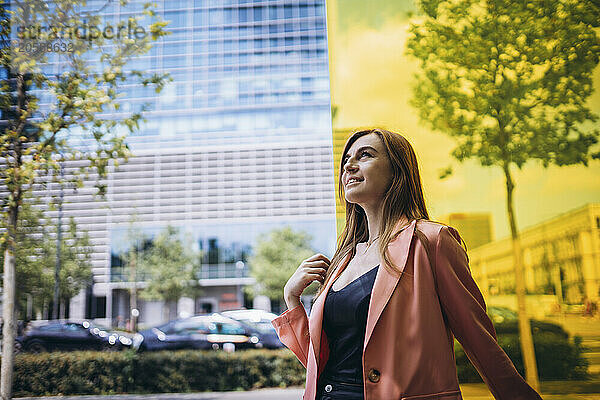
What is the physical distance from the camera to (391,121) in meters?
2.15

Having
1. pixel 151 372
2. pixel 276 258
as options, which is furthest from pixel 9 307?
pixel 276 258

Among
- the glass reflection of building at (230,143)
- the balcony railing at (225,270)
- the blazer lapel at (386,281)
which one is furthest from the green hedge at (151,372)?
the balcony railing at (225,270)

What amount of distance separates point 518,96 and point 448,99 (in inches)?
10.6

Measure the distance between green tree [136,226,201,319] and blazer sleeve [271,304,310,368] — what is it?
12141mm

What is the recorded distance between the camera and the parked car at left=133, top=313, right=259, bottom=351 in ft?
24.5

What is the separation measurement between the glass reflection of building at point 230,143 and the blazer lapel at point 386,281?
14.3m

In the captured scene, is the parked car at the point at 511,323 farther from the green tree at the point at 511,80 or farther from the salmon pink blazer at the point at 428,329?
the salmon pink blazer at the point at 428,329

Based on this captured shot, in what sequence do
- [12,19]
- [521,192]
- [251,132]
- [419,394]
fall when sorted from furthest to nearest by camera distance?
1. [251,132]
2. [12,19]
3. [521,192]
4. [419,394]

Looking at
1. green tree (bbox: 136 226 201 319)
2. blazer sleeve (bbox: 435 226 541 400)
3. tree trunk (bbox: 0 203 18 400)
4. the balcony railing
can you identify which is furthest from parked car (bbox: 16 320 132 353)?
the balcony railing

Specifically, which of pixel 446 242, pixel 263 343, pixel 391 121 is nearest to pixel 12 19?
pixel 391 121

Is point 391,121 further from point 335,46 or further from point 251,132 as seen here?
point 251,132

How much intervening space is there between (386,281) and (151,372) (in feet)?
19.2

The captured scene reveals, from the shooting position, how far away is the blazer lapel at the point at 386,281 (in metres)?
0.82

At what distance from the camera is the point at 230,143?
1861cm
